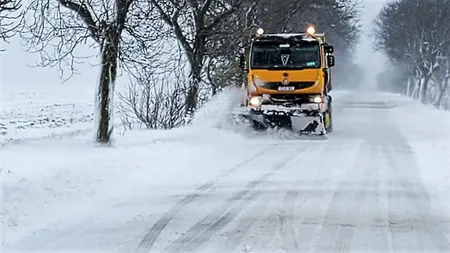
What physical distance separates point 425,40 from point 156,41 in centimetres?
4109

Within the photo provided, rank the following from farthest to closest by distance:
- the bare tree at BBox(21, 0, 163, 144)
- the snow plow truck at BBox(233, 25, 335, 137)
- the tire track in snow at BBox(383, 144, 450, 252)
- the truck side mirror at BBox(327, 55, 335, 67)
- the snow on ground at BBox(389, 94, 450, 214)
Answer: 1. the truck side mirror at BBox(327, 55, 335, 67)
2. the snow plow truck at BBox(233, 25, 335, 137)
3. the bare tree at BBox(21, 0, 163, 144)
4. the snow on ground at BBox(389, 94, 450, 214)
5. the tire track in snow at BBox(383, 144, 450, 252)

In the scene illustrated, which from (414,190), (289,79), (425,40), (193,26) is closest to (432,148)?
(289,79)

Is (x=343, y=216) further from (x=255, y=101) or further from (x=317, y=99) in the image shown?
(x=255, y=101)

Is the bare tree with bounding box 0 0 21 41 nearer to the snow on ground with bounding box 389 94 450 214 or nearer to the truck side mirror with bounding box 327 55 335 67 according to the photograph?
the snow on ground with bounding box 389 94 450 214

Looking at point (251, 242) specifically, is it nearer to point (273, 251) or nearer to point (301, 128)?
point (273, 251)

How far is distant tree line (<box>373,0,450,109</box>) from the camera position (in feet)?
177

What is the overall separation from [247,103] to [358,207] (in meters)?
10.9

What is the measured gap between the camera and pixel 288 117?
20.1 meters

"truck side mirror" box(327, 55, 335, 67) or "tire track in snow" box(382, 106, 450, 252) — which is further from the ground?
"truck side mirror" box(327, 55, 335, 67)

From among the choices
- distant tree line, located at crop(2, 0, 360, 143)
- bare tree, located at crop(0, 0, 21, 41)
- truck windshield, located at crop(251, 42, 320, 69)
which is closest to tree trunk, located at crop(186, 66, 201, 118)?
distant tree line, located at crop(2, 0, 360, 143)

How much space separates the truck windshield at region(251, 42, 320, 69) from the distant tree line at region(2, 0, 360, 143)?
8.93 feet

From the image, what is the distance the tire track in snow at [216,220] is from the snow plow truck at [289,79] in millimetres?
7645

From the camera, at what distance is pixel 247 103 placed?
20.4 m

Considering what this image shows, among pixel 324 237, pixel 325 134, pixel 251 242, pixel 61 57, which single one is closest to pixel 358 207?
pixel 324 237
